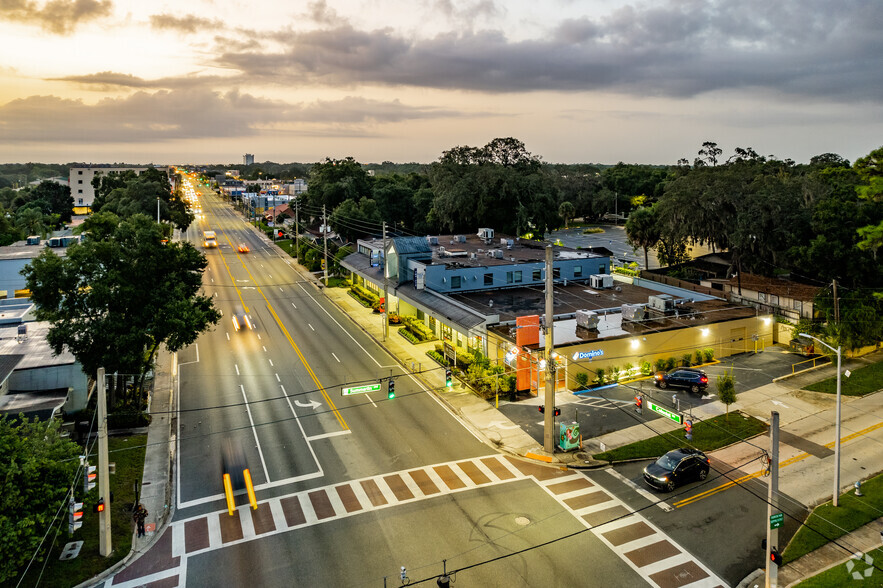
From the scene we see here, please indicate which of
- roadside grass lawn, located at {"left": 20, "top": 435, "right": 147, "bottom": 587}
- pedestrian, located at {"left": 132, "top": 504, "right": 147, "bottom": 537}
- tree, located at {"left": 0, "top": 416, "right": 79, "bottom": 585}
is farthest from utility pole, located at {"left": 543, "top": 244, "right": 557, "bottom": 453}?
tree, located at {"left": 0, "top": 416, "right": 79, "bottom": 585}

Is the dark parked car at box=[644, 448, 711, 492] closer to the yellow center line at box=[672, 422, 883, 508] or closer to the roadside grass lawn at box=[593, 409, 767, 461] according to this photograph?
the yellow center line at box=[672, 422, 883, 508]

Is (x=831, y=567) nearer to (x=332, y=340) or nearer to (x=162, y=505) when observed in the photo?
(x=162, y=505)

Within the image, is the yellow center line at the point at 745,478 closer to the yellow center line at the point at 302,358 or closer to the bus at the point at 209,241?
the yellow center line at the point at 302,358

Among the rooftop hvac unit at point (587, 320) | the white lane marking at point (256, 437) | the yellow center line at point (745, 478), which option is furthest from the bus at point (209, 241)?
the yellow center line at point (745, 478)

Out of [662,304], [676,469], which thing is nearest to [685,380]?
[662,304]

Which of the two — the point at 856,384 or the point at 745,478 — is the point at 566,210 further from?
the point at 745,478

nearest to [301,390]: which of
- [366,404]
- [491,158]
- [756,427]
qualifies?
[366,404]
